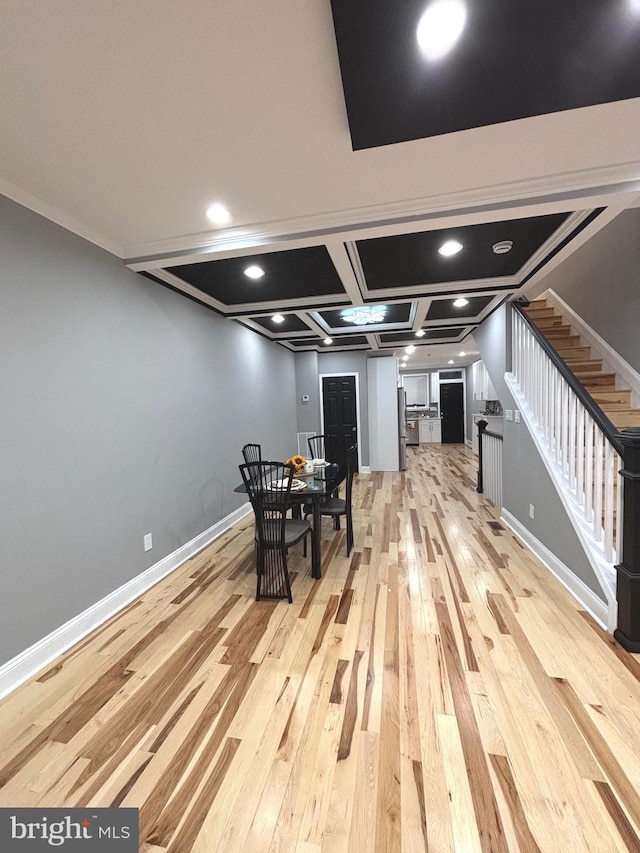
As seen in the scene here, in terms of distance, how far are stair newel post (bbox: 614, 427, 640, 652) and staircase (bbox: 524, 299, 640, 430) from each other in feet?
3.50

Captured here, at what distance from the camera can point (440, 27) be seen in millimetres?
1095

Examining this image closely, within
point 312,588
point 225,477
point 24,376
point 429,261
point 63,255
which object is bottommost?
point 312,588

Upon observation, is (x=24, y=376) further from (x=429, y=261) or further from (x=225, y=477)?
(x=429, y=261)

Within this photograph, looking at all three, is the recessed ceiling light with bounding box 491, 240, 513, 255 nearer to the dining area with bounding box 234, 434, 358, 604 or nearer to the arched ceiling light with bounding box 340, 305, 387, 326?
the arched ceiling light with bounding box 340, 305, 387, 326

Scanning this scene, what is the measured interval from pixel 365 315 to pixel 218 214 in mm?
2681

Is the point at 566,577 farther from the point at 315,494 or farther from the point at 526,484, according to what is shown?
the point at 315,494

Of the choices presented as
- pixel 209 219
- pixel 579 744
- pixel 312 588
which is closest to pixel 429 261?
pixel 209 219

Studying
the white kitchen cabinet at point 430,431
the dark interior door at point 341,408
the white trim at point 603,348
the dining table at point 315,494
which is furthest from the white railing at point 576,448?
the white kitchen cabinet at point 430,431

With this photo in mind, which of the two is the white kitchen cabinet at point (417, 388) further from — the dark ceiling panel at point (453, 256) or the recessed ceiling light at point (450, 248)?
the recessed ceiling light at point (450, 248)

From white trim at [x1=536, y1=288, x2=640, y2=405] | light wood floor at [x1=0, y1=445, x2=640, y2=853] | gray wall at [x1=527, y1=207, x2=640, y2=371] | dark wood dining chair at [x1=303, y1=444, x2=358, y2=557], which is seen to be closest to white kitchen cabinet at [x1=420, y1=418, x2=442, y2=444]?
white trim at [x1=536, y1=288, x2=640, y2=405]

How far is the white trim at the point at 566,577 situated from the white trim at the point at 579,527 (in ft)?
0.32

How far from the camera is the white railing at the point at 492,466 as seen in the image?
4.61m

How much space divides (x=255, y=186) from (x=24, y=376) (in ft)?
5.45

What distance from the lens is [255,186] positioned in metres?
1.94
